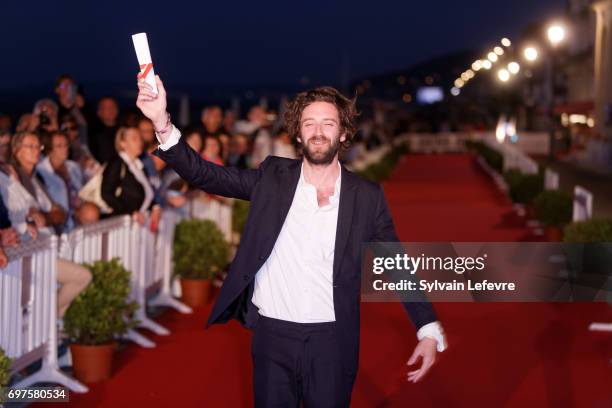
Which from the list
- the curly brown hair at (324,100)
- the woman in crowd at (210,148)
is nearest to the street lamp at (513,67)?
the woman in crowd at (210,148)

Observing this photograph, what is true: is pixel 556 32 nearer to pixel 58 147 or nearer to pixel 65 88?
pixel 65 88

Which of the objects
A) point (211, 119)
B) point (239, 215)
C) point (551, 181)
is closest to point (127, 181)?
point (211, 119)

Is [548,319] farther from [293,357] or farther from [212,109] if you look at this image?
[293,357]

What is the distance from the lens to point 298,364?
14.9ft

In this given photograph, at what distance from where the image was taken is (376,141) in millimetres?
53969

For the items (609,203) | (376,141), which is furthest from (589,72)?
(609,203)

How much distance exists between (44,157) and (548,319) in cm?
495

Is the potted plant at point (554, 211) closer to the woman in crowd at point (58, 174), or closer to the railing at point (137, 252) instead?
the railing at point (137, 252)

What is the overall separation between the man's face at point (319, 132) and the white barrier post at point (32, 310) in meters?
2.93

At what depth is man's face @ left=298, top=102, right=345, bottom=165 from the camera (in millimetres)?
4500

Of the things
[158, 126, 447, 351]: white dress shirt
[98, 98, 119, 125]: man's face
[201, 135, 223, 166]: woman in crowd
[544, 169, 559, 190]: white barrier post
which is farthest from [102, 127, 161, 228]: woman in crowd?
[544, 169, 559, 190]: white barrier post

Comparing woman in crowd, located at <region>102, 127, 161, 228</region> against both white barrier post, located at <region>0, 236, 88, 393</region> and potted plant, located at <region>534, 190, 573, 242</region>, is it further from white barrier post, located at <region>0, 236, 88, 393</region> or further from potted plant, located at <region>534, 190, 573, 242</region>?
potted plant, located at <region>534, 190, 573, 242</region>

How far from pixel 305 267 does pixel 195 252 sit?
22.8 ft

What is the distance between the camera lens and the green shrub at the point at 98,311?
7809 millimetres
